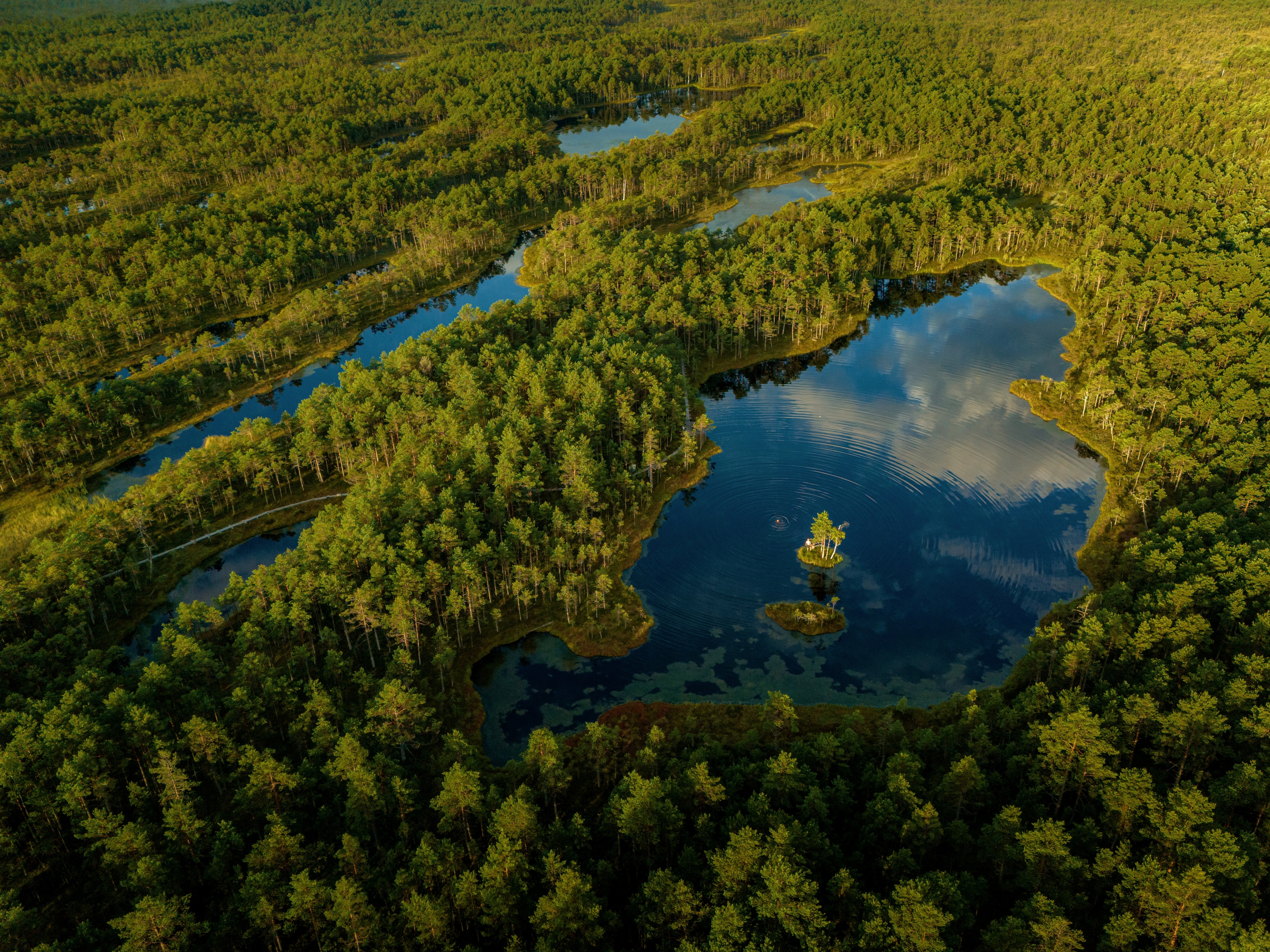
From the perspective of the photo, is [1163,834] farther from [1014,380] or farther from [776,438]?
[1014,380]

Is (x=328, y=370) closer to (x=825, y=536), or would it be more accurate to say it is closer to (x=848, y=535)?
(x=825, y=536)

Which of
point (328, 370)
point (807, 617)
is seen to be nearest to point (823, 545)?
point (807, 617)

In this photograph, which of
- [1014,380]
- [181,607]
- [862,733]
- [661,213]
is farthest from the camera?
[661,213]

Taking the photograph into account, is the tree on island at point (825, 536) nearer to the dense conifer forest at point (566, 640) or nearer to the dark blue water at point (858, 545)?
the dark blue water at point (858, 545)

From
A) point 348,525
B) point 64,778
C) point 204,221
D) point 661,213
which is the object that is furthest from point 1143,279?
point 204,221

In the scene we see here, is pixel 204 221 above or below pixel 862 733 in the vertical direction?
above
